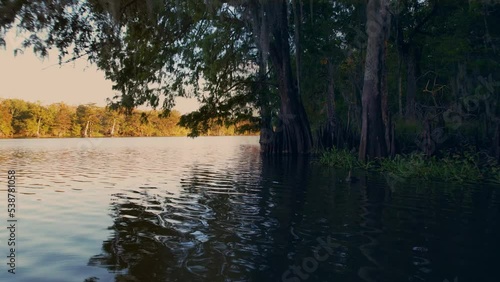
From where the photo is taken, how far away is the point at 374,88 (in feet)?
61.8

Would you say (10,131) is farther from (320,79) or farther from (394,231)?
(394,231)

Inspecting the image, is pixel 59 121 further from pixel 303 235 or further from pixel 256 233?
pixel 303 235

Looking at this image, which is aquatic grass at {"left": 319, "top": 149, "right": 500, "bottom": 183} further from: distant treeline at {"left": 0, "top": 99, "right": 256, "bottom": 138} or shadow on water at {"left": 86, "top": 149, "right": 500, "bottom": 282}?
distant treeline at {"left": 0, "top": 99, "right": 256, "bottom": 138}

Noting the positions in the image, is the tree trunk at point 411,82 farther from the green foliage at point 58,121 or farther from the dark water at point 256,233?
the green foliage at point 58,121

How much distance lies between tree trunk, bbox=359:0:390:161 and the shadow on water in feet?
20.6

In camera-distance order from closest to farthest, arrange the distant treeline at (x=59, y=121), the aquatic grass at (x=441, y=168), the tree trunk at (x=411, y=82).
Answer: the aquatic grass at (x=441, y=168), the tree trunk at (x=411, y=82), the distant treeline at (x=59, y=121)

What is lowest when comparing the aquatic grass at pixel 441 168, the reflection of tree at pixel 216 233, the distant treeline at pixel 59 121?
the reflection of tree at pixel 216 233

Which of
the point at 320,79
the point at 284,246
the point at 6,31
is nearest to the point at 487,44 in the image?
the point at 320,79

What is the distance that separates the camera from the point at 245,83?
1124 inches

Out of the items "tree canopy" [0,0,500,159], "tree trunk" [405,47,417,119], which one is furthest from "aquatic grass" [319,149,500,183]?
"tree trunk" [405,47,417,119]

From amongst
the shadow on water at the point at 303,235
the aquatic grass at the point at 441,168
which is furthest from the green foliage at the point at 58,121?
the shadow on water at the point at 303,235

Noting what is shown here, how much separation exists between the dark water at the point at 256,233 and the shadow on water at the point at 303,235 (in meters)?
0.02

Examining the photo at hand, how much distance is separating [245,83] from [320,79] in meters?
7.20

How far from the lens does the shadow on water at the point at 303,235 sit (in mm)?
5008
